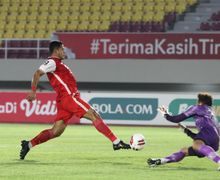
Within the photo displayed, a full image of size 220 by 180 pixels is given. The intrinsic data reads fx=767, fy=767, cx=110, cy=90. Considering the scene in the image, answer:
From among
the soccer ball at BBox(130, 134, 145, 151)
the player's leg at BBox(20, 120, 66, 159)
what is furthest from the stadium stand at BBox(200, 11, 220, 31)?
the soccer ball at BBox(130, 134, 145, 151)

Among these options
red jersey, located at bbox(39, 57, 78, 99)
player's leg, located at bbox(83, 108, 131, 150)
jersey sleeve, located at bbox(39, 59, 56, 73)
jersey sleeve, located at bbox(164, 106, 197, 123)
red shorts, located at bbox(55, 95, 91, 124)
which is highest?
jersey sleeve, located at bbox(39, 59, 56, 73)

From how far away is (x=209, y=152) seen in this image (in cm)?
1142

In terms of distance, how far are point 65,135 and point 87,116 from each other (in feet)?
28.2

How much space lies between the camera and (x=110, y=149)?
16.4m

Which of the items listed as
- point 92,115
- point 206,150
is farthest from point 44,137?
point 206,150

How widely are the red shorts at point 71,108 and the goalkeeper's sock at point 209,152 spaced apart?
2445 mm

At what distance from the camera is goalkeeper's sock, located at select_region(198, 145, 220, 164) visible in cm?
1134

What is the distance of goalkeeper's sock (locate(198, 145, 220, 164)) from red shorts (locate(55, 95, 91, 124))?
2445mm

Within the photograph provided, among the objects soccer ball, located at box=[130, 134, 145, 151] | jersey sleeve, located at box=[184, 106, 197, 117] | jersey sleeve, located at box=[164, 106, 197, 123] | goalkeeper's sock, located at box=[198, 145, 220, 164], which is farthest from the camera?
soccer ball, located at box=[130, 134, 145, 151]

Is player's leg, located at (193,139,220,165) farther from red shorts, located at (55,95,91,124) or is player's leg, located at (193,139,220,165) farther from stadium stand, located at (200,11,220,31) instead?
stadium stand, located at (200,11,220,31)

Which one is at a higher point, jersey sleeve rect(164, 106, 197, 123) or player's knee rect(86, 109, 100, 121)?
jersey sleeve rect(164, 106, 197, 123)

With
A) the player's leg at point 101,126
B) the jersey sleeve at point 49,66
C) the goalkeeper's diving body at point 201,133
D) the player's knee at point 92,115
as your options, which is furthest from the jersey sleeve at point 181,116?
the jersey sleeve at point 49,66

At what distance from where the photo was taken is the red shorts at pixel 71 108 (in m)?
13.1

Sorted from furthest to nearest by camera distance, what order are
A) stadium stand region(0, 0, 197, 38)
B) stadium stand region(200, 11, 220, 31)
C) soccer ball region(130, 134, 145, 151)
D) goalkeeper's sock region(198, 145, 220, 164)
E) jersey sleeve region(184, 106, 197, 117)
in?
stadium stand region(0, 0, 197, 38) < stadium stand region(200, 11, 220, 31) < soccer ball region(130, 134, 145, 151) < jersey sleeve region(184, 106, 197, 117) < goalkeeper's sock region(198, 145, 220, 164)
